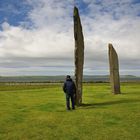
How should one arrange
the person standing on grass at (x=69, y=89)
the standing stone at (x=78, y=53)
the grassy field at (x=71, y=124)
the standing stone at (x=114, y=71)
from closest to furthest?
the grassy field at (x=71, y=124)
the person standing on grass at (x=69, y=89)
the standing stone at (x=78, y=53)
the standing stone at (x=114, y=71)

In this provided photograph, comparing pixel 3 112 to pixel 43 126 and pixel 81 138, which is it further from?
pixel 81 138

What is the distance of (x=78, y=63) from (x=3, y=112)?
6342 millimetres

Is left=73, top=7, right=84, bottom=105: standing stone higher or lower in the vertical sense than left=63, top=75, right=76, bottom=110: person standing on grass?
higher

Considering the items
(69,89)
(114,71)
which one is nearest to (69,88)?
(69,89)

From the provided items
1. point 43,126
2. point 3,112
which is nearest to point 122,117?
point 43,126

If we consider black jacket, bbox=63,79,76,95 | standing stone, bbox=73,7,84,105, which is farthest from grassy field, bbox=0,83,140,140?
standing stone, bbox=73,7,84,105

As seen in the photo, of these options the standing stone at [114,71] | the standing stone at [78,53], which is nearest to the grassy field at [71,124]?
the standing stone at [78,53]

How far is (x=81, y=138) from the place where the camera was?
11.6m

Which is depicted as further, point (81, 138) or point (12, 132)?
point (12, 132)

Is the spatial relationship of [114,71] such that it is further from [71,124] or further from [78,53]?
[71,124]

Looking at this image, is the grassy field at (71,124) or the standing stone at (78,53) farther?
the standing stone at (78,53)

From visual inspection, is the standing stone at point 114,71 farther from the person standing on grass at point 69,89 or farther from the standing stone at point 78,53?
the person standing on grass at point 69,89

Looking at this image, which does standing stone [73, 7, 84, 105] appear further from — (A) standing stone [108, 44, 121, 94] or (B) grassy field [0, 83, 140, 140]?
(A) standing stone [108, 44, 121, 94]

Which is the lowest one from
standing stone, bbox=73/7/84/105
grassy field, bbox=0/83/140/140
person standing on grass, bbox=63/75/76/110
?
grassy field, bbox=0/83/140/140
